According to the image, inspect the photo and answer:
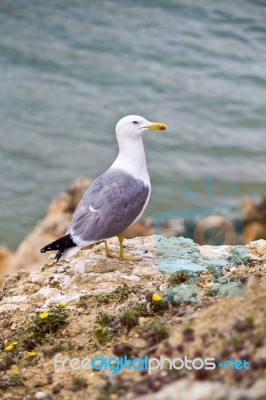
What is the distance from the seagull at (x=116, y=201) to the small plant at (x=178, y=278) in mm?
481

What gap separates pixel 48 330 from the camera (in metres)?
4.19

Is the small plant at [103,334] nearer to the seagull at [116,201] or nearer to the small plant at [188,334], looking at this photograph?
the small plant at [188,334]

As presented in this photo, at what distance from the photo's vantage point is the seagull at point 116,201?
15.1ft

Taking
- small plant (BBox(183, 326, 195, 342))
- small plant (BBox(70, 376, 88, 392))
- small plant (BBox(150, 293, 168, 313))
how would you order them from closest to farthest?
small plant (BBox(183, 326, 195, 342)) < small plant (BBox(70, 376, 88, 392)) < small plant (BBox(150, 293, 168, 313))

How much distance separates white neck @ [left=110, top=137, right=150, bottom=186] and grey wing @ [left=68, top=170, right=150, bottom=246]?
8cm

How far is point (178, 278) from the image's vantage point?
4434mm

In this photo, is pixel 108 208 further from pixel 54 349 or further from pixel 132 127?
pixel 54 349

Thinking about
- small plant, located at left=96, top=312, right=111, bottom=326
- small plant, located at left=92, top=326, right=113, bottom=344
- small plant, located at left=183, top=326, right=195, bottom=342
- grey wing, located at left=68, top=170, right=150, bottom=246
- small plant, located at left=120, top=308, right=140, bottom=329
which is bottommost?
small plant, located at left=183, top=326, right=195, bottom=342

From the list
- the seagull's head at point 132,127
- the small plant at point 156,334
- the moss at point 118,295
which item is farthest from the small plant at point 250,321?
the seagull's head at point 132,127

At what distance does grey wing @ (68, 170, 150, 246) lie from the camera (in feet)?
15.2

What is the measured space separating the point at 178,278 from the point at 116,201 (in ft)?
2.07

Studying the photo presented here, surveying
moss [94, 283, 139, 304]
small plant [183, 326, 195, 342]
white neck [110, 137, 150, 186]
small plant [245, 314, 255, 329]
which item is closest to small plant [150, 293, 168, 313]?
moss [94, 283, 139, 304]

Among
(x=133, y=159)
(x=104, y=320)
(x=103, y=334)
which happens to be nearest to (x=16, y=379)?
(x=103, y=334)

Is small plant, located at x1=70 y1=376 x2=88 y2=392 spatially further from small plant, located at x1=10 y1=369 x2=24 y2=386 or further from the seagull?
the seagull
